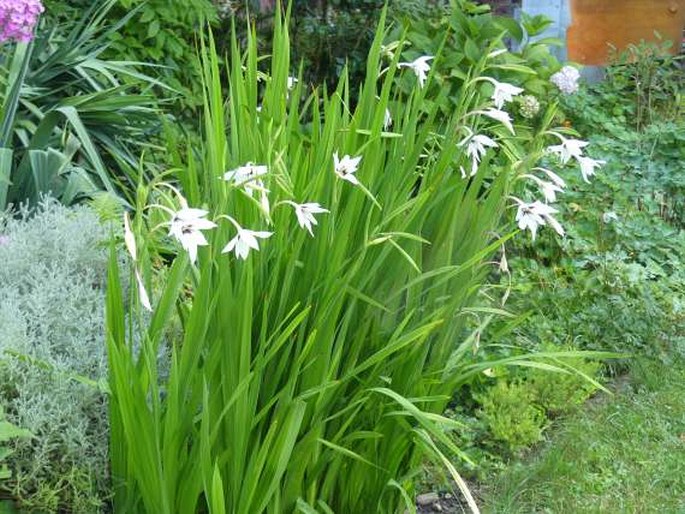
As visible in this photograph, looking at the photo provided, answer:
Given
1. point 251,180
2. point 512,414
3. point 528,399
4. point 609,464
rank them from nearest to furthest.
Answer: point 251,180 → point 609,464 → point 512,414 → point 528,399

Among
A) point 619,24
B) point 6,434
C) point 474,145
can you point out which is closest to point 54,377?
point 6,434

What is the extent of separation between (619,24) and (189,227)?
272 inches

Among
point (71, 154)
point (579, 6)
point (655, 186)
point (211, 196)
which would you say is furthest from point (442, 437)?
point (579, 6)

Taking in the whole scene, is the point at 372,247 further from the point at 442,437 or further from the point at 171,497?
the point at 171,497

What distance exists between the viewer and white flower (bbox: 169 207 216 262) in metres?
1.91

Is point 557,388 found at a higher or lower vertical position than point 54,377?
lower

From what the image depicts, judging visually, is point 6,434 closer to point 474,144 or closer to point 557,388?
point 474,144

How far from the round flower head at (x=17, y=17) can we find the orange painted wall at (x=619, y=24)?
501 centimetres

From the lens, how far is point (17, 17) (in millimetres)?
3848

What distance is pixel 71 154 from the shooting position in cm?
440

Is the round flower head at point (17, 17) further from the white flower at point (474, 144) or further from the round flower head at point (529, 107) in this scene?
the round flower head at point (529, 107)

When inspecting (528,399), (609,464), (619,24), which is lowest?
(609,464)

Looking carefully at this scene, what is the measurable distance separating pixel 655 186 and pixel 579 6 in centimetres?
277

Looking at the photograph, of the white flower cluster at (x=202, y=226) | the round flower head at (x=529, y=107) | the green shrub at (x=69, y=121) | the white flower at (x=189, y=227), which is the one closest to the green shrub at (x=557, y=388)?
the green shrub at (x=69, y=121)
